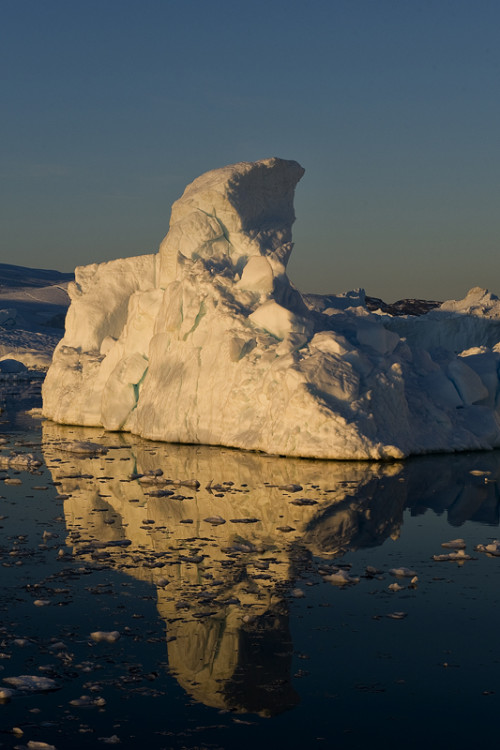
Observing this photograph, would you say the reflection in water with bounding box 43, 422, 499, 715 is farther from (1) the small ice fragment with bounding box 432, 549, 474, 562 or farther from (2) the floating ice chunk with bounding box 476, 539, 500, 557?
(2) the floating ice chunk with bounding box 476, 539, 500, 557

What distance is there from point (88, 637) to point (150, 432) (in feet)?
42.5

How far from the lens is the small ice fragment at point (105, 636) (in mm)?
6859

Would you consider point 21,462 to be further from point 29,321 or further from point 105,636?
point 29,321

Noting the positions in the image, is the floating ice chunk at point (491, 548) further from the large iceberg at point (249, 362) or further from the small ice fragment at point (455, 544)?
A: the large iceberg at point (249, 362)

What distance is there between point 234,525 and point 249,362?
24.8 ft

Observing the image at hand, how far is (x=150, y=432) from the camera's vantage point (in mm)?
19828

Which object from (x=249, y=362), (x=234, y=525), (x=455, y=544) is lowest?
(x=234, y=525)

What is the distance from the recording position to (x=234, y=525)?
1094 centimetres

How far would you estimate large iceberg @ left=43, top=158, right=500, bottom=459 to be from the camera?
1652cm

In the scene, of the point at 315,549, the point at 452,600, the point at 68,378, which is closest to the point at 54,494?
the point at 315,549

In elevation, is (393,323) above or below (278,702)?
above

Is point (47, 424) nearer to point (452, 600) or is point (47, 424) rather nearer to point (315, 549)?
point (315, 549)

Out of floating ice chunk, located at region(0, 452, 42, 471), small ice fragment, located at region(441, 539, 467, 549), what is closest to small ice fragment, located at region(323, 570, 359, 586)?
small ice fragment, located at region(441, 539, 467, 549)

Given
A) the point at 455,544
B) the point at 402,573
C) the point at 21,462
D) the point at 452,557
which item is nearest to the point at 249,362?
the point at 21,462
